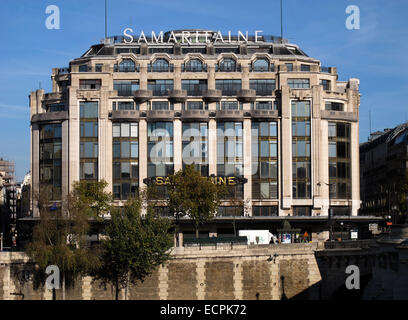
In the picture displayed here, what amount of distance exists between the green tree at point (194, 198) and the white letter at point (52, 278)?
27.7 m

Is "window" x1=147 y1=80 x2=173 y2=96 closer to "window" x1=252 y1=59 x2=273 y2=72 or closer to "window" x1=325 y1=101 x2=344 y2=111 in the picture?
"window" x1=252 y1=59 x2=273 y2=72

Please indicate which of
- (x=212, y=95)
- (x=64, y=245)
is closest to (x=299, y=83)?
(x=212, y=95)

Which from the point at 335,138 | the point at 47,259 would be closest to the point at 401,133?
the point at 335,138

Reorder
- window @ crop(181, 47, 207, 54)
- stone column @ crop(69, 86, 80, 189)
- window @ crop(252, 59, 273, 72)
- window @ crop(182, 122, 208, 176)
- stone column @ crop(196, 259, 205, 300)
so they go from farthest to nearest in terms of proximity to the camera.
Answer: window @ crop(181, 47, 207, 54)
window @ crop(252, 59, 273, 72)
window @ crop(182, 122, 208, 176)
stone column @ crop(69, 86, 80, 189)
stone column @ crop(196, 259, 205, 300)

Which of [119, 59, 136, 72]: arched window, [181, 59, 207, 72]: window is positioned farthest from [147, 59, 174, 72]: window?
[119, 59, 136, 72]: arched window

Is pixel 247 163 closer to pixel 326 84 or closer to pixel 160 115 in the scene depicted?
pixel 160 115

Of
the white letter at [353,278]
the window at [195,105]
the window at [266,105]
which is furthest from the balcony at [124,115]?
the white letter at [353,278]

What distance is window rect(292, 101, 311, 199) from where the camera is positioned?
15025 cm

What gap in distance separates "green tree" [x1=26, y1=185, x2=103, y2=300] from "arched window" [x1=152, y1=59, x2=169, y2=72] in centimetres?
4598

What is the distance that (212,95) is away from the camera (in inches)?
5965

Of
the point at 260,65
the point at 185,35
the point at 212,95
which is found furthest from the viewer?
the point at 185,35

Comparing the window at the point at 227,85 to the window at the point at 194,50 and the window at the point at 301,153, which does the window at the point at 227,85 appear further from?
the window at the point at 301,153

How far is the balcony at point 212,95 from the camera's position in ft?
497

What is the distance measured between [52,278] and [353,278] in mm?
34746
